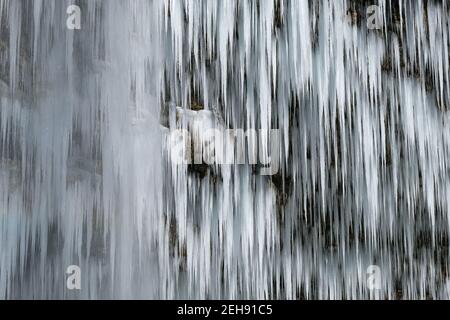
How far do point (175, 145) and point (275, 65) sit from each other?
2.52 ft

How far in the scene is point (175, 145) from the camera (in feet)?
12.6

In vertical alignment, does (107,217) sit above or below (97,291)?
above

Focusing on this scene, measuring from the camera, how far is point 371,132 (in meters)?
3.88

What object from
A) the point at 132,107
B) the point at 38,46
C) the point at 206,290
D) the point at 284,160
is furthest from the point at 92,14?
the point at 206,290

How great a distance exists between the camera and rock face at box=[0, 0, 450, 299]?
372cm

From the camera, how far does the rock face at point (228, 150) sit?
3719 millimetres

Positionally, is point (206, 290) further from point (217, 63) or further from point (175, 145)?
point (217, 63)

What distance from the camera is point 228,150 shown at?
383 cm

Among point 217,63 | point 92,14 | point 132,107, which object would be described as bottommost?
point 132,107

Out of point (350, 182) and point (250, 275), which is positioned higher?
point (350, 182)

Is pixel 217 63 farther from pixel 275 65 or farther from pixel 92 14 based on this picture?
pixel 92 14

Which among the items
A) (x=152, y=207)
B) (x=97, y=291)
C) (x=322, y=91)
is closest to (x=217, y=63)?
(x=322, y=91)

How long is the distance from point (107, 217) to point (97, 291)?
1.41 feet

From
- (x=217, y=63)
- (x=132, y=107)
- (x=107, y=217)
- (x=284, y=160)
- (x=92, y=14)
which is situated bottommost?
(x=107, y=217)
